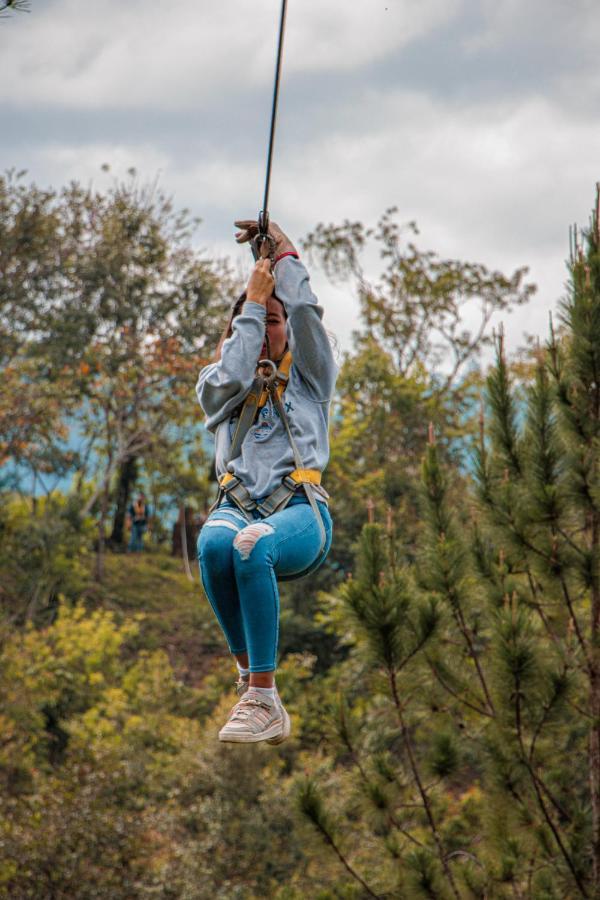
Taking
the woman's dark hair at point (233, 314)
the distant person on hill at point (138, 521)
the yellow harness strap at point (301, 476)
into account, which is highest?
the distant person on hill at point (138, 521)

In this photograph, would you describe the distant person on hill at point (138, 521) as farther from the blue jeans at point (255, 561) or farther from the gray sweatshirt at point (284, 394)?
the blue jeans at point (255, 561)

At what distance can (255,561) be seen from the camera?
3436mm

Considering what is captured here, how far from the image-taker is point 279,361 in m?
3.84

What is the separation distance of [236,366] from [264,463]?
1.08 feet

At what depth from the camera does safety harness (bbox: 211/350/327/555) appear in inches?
144

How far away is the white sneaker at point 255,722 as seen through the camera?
135 inches

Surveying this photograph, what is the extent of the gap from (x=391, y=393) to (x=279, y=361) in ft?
55.9

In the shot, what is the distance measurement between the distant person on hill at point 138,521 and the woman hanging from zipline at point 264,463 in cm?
2171

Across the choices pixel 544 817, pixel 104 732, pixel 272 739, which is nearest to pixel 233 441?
pixel 272 739

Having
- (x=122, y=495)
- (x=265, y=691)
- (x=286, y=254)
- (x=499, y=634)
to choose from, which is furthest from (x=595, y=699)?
(x=122, y=495)

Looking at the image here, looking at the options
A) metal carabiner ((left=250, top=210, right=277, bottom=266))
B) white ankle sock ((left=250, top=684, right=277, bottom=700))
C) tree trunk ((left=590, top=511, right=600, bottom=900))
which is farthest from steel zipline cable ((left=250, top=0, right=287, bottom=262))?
tree trunk ((left=590, top=511, right=600, bottom=900))

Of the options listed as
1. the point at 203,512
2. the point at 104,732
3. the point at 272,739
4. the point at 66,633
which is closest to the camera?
the point at 272,739

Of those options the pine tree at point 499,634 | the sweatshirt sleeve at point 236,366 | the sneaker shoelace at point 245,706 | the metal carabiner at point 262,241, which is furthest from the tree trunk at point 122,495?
the sneaker shoelace at point 245,706

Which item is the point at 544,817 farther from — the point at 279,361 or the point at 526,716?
the point at 279,361
